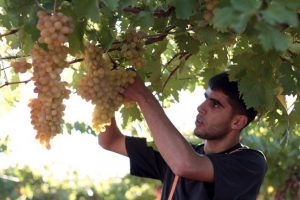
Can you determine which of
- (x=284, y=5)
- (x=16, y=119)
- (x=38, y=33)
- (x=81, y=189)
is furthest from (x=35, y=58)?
(x=81, y=189)

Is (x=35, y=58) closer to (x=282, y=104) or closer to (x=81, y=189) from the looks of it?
(x=282, y=104)

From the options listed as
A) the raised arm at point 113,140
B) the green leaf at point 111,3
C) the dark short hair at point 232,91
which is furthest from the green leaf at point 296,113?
the green leaf at point 111,3

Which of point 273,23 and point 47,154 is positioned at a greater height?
point 47,154

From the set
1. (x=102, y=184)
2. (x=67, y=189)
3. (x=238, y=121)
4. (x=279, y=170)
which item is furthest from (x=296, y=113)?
(x=279, y=170)

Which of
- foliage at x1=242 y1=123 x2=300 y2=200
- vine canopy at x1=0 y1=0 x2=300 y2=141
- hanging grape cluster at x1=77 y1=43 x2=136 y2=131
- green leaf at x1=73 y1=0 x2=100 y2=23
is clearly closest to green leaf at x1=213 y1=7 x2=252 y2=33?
vine canopy at x1=0 y1=0 x2=300 y2=141

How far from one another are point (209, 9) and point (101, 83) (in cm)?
49

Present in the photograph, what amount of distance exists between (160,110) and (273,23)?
1.19 m

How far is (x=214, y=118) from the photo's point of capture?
3039mm

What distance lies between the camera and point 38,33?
6.93 feet

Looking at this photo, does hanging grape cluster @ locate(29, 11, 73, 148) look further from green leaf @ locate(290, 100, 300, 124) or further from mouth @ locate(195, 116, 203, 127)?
green leaf @ locate(290, 100, 300, 124)

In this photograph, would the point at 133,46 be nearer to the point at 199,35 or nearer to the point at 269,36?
the point at 199,35

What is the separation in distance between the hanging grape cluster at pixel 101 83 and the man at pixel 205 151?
0.35ft

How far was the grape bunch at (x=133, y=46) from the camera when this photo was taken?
2.44 metres

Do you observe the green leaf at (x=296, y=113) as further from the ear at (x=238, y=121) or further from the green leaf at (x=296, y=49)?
the green leaf at (x=296, y=49)
